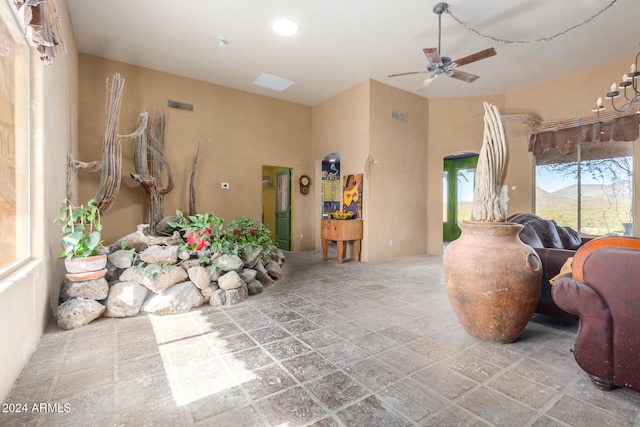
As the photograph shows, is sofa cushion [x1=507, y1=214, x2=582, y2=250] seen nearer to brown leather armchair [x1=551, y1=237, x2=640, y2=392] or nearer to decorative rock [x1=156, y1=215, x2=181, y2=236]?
brown leather armchair [x1=551, y1=237, x2=640, y2=392]

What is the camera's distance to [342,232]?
18.0 feet

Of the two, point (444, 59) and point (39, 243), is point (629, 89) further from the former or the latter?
→ point (39, 243)

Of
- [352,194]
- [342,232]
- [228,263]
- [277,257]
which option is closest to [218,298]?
[228,263]

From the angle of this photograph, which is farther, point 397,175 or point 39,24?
point 397,175

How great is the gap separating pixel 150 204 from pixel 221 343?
11.9 feet

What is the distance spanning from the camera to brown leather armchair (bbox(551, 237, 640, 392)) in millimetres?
1555

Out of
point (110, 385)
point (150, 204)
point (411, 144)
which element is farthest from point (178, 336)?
point (411, 144)

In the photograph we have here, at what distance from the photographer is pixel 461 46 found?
4582mm

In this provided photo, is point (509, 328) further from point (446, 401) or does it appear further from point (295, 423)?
point (295, 423)

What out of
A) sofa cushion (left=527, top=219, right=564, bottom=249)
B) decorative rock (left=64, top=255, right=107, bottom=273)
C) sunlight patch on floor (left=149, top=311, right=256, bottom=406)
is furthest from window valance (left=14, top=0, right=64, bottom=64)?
sofa cushion (left=527, top=219, right=564, bottom=249)

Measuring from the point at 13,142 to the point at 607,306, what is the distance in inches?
155

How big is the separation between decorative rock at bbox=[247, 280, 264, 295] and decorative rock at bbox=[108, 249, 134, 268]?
1326 mm

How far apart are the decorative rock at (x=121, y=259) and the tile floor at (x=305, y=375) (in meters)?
0.60

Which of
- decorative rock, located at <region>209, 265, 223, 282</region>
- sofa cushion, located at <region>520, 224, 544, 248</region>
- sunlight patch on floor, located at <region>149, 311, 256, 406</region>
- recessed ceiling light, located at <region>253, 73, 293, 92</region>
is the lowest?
sunlight patch on floor, located at <region>149, 311, 256, 406</region>
